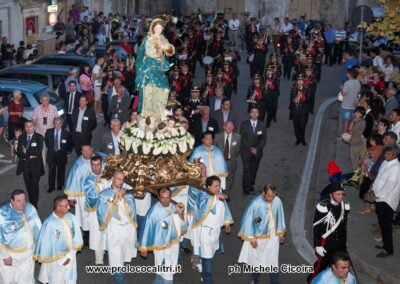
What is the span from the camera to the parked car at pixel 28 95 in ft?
66.4

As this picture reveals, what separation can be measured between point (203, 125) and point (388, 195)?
520cm

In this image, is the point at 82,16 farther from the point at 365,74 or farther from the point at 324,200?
the point at 324,200

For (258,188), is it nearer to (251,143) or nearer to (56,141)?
(251,143)

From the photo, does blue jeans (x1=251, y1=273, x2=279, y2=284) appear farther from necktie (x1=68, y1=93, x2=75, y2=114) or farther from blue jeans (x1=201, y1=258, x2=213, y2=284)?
necktie (x1=68, y1=93, x2=75, y2=114)

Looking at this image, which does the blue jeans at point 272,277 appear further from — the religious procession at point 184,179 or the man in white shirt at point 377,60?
the man in white shirt at point 377,60

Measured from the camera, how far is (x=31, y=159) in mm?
15953

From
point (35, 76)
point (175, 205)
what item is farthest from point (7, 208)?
point (35, 76)

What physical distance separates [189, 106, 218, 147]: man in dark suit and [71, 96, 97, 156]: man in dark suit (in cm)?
207

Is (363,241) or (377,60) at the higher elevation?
(377,60)

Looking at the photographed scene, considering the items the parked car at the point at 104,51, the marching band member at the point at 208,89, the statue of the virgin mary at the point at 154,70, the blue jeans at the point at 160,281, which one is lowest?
the blue jeans at the point at 160,281

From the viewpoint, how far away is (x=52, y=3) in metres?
35.9

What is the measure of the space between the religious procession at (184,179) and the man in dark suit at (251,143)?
0.03 metres

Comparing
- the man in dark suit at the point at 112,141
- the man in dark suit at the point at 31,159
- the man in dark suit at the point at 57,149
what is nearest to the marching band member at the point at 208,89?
the man in dark suit at the point at 57,149

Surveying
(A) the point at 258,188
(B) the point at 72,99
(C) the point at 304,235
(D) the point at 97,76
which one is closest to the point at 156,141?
(C) the point at 304,235
